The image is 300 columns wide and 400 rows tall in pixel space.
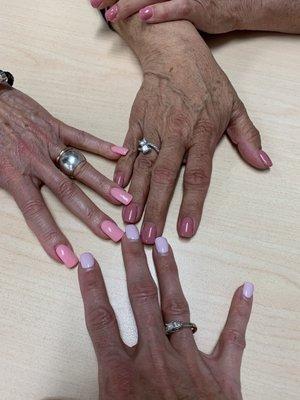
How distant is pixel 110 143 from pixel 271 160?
29 cm

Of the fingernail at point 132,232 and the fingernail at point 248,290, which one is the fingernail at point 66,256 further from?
the fingernail at point 248,290

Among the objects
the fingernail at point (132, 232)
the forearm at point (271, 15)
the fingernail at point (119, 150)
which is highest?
the forearm at point (271, 15)

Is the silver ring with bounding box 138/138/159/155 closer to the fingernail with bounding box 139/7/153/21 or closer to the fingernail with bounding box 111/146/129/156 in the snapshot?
the fingernail with bounding box 111/146/129/156

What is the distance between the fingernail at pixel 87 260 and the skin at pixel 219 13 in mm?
496

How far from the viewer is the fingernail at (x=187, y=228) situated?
2.35ft

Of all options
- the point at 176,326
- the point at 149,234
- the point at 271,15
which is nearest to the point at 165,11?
the point at 271,15

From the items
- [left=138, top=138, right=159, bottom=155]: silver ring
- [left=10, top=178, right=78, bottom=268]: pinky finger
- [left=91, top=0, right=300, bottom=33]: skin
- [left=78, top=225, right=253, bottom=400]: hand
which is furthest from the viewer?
[left=91, top=0, right=300, bottom=33]: skin

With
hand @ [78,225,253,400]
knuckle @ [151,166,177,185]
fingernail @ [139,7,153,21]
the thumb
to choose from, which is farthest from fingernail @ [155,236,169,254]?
fingernail @ [139,7,153,21]

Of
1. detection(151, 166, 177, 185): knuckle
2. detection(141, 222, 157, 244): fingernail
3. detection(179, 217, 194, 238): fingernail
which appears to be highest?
detection(151, 166, 177, 185): knuckle

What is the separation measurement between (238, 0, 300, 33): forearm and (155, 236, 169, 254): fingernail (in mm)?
534

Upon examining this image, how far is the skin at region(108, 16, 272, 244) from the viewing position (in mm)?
742

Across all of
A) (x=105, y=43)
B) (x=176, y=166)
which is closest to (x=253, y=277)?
(x=176, y=166)

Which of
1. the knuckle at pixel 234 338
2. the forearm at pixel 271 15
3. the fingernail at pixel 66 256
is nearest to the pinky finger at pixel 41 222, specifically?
the fingernail at pixel 66 256

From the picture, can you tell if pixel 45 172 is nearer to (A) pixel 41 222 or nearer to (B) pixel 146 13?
(A) pixel 41 222
